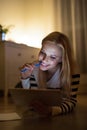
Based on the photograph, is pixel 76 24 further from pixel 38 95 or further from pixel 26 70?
pixel 38 95

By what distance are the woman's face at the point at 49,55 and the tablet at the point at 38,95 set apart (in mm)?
126

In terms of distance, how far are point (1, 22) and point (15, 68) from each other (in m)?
0.77

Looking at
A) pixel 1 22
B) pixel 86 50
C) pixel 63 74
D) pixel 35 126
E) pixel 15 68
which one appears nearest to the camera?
pixel 35 126

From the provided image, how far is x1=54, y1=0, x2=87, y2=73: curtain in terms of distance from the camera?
2885mm

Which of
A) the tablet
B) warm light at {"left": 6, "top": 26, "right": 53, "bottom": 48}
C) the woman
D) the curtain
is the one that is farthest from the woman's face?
warm light at {"left": 6, "top": 26, "right": 53, "bottom": 48}

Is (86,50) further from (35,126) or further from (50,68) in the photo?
(35,126)

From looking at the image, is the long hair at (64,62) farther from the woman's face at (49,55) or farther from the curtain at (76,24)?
the curtain at (76,24)

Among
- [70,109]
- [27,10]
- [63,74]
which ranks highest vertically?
[27,10]

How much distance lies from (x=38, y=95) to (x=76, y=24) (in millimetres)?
2283

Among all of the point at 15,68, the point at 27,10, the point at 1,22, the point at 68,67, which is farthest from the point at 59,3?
the point at 68,67

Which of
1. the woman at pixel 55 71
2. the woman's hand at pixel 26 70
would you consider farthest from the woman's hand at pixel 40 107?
the woman's hand at pixel 26 70

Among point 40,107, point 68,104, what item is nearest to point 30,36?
point 68,104

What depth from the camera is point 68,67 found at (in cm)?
90

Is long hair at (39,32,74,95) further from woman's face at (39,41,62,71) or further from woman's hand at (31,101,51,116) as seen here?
woman's hand at (31,101,51,116)
